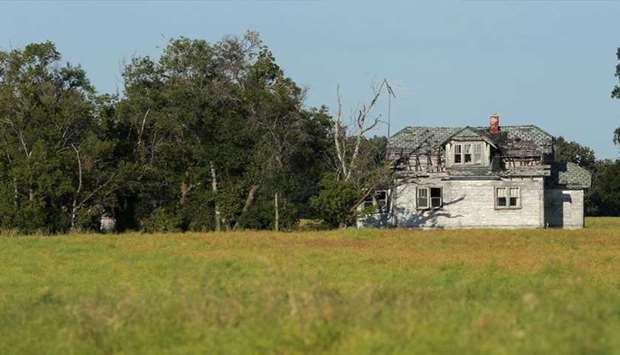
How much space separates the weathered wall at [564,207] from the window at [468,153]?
199 inches

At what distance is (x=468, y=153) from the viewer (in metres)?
55.5

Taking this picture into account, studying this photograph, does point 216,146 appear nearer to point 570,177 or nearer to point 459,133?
point 459,133

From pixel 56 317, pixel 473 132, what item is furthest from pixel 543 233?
pixel 56 317

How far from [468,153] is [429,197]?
327 centimetres

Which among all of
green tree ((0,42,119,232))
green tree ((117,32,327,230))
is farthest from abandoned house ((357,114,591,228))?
green tree ((0,42,119,232))

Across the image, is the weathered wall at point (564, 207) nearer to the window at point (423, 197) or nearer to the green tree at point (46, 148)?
the window at point (423, 197)

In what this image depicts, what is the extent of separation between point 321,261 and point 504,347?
1809cm

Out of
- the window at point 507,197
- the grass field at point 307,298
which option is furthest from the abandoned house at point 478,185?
the grass field at point 307,298

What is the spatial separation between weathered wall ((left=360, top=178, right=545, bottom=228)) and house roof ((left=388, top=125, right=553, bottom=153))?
2352mm

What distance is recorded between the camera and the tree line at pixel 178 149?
50094mm

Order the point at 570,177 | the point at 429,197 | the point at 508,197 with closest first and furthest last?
the point at 508,197 < the point at 429,197 < the point at 570,177

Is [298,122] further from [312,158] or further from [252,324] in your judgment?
[252,324]

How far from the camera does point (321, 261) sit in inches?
1081

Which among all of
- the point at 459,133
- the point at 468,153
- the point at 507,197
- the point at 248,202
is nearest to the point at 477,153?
the point at 468,153
